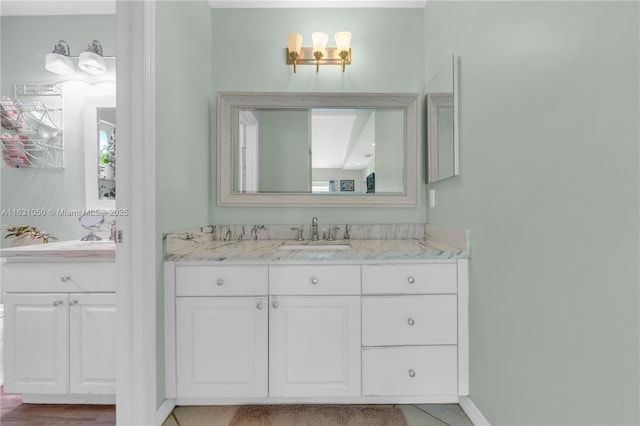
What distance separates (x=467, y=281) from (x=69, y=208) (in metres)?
2.56

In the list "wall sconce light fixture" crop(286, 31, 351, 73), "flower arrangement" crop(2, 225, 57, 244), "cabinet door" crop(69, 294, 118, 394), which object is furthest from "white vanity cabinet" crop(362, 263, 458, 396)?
"flower arrangement" crop(2, 225, 57, 244)

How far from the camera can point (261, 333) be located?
157 centimetres

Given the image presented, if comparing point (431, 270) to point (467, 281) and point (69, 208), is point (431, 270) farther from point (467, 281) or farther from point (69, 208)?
point (69, 208)

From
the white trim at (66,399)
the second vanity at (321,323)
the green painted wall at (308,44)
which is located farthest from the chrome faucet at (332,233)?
the white trim at (66,399)

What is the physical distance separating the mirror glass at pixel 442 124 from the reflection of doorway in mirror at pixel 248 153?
1.17 metres

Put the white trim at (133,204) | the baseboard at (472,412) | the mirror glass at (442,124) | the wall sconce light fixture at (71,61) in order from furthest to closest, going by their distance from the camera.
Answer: the wall sconce light fixture at (71,61)
the mirror glass at (442,124)
the baseboard at (472,412)
the white trim at (133,204)

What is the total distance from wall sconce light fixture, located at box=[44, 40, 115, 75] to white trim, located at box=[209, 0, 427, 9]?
806 mm

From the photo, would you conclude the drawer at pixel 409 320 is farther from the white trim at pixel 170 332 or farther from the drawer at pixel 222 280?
the white trim at pixel 170 332

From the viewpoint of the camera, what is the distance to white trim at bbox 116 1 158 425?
4.40 feet

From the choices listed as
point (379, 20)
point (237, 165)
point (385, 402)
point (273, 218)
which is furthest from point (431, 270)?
point (379, 20)

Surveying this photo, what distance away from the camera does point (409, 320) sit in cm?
158

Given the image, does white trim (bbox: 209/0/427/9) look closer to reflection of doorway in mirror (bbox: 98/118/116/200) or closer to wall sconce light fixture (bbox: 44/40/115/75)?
wall sconce light fixture (bbox: 44/40/115/75)

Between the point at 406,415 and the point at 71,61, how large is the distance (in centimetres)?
293

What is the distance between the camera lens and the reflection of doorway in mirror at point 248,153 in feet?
7.23
